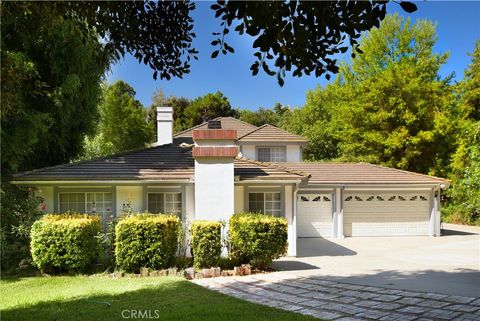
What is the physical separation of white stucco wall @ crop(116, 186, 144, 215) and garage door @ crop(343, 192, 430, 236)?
1033 cm

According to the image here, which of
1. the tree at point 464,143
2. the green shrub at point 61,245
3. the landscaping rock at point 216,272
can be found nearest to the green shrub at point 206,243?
the landscaping rock at point 216,272

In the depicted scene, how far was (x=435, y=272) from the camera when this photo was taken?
10.5 metres

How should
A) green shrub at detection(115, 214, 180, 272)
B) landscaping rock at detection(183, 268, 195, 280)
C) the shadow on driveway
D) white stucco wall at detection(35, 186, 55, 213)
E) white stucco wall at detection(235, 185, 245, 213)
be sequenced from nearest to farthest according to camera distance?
landscaping rock at detection(183, 268, 195, 280) < green shrub at detection(115, 214, 180, 272) < white stucco wall at detection(35, 186, 55, 213) < white stucco wall at detection(235, 185, 245, 213) < the shadow on driveway

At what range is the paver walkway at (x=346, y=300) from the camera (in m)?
6.42

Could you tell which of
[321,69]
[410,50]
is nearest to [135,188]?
[321,69]

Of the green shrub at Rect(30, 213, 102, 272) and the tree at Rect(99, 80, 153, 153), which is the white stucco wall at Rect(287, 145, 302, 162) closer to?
the green shrub at Rect(30, 213, 102, 272)

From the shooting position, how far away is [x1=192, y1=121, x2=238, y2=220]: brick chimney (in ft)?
39.9

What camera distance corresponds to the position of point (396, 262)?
40.3ft

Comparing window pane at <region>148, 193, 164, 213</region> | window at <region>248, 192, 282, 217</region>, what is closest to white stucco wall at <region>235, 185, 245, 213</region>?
window at <region>248, 192, 282, 217</region>

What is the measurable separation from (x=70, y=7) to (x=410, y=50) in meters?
30.8

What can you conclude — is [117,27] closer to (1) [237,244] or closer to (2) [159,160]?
→ (1) [237,244]

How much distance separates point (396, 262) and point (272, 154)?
12.8m

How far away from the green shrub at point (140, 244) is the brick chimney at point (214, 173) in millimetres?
1943

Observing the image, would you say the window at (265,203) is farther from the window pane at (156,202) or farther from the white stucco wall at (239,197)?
the window pane at (156,202)
